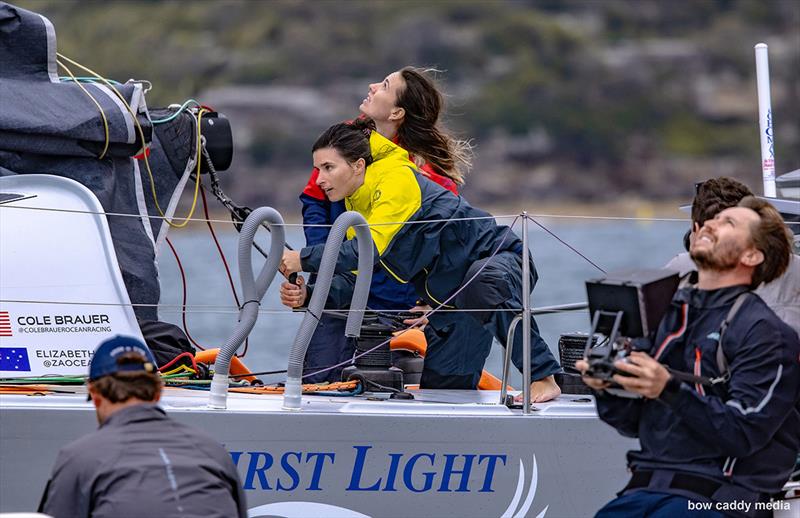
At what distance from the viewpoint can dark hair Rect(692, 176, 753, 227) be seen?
416cm

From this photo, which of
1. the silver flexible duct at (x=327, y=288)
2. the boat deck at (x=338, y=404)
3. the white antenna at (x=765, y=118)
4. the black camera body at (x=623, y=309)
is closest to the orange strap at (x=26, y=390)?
the boat deck at (x=338, y=404)

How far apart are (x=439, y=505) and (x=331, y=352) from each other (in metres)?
0.98

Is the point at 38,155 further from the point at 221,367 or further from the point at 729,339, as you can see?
the point at 729,339

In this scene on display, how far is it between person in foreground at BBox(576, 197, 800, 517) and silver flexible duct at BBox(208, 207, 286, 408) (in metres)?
1.50

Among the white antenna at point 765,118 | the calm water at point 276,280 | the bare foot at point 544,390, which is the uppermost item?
the white antenna at point 765,118

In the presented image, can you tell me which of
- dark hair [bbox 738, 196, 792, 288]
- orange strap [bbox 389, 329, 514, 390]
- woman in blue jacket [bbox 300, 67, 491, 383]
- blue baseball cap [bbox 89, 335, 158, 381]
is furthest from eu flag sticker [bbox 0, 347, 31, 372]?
dark hair [bbox 738, 196, 792, 288]

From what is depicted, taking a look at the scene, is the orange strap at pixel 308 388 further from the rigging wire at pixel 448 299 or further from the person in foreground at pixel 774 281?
the person in foreground at pixel 774 281

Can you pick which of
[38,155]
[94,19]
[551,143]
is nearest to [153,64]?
[94,19]

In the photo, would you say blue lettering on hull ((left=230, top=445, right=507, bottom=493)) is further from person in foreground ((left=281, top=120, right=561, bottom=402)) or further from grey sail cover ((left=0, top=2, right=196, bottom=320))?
grey sail cover ((left=0, top=2, right=196, bottom=320))

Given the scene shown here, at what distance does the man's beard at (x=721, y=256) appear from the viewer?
12.0ft

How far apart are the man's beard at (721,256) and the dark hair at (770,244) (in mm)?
54

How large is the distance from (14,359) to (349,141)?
4.90 ft

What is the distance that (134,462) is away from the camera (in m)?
3.24

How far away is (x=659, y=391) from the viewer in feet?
11.4
